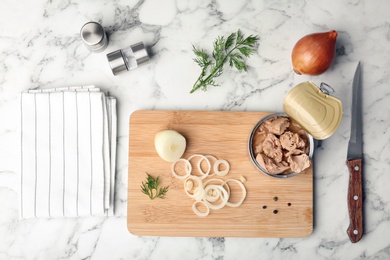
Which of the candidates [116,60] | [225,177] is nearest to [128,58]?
[116,60]

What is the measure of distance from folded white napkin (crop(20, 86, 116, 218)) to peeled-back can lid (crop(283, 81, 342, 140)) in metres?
0.68

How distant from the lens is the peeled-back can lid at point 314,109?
134 centimetres

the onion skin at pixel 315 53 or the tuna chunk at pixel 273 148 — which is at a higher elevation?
the onion skin at pixel 315 53

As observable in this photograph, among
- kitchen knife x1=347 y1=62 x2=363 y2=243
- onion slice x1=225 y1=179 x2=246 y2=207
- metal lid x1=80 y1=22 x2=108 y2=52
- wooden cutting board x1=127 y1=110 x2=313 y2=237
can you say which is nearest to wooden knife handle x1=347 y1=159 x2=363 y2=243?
kitchen knife x1=347 y1=62 x2=363 y2=243

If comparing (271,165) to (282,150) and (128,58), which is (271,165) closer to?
(282,150)

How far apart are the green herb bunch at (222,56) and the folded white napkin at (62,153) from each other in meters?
0.38


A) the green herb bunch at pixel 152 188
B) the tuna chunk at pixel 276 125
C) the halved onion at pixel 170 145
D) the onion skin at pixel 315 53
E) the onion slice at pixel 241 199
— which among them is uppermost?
the onion skin at pixel 315 53

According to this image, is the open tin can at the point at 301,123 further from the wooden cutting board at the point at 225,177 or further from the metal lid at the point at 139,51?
the metal lid at the point at 139,51

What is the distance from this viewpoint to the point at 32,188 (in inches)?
57.2

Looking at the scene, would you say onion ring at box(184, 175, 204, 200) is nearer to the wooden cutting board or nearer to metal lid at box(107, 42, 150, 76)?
the wooden cutting board

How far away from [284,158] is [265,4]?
60 centimetres

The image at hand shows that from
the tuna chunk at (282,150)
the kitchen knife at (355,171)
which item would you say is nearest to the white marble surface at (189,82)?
Answer: the kitchen knife at (355,171)

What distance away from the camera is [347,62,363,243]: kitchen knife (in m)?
1.51

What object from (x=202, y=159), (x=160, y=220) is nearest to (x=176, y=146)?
(x=202, y=159)
